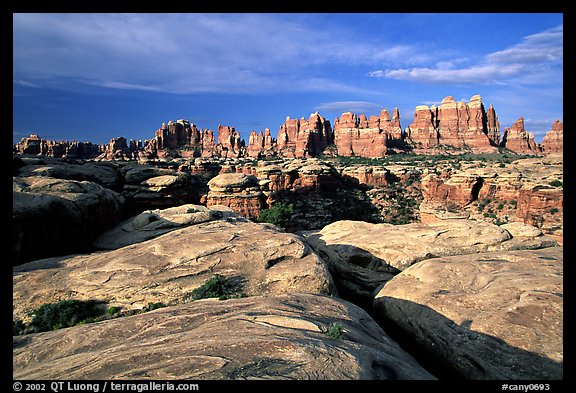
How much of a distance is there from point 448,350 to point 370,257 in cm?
676

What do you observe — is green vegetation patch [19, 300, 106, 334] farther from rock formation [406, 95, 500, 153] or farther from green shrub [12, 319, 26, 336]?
rock formation [406, 95, 500, 153]

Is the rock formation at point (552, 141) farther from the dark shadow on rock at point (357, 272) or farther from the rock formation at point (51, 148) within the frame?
the rock formation at point (51, 148)

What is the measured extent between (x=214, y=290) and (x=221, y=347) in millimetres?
4609

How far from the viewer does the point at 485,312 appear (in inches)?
273

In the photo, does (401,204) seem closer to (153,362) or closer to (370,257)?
(370,257)

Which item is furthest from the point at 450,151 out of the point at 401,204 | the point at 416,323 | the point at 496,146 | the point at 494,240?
the point at 416,323

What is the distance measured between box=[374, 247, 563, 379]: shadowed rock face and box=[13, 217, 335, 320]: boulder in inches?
104

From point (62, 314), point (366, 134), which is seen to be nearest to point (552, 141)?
point (366, 134)

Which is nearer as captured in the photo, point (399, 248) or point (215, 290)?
point (215, 290)

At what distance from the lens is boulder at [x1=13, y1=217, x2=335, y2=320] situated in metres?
8.33

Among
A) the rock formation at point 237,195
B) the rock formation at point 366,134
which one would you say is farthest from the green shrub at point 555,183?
the rock formation at point 366,134

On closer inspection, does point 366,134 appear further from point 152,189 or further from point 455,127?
point 152,189
